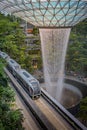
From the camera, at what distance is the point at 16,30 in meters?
38.0

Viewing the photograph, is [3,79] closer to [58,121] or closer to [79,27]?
[58,121]

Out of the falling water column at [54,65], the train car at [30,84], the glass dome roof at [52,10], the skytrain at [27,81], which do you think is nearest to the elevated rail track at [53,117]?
the train car at [30,84]

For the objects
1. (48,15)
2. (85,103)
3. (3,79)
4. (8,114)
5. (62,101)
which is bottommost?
(62,101)

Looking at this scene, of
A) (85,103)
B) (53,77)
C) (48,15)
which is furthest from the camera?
(53,77)

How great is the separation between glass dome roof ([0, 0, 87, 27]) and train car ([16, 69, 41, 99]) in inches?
221

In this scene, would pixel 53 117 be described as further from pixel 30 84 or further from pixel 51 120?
pixel 30 84

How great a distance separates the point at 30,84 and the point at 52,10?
7986 mm

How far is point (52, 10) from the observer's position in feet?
57.9

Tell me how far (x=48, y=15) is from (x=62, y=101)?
12589 mm

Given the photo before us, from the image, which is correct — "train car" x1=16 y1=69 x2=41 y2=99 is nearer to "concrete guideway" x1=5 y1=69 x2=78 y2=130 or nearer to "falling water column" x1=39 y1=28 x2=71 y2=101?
"concrete guideway" x1=5 y1=69 x2=78 y2=130

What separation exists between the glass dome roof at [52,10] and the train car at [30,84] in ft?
18.4

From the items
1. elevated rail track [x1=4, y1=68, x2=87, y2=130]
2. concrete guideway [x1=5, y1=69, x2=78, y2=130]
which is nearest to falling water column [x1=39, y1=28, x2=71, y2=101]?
elevated rail track [x1=4, y1=68, x2=87, y2=130]

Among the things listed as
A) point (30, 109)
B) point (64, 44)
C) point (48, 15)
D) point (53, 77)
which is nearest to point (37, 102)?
point (30, 109)

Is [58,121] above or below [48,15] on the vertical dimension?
below
